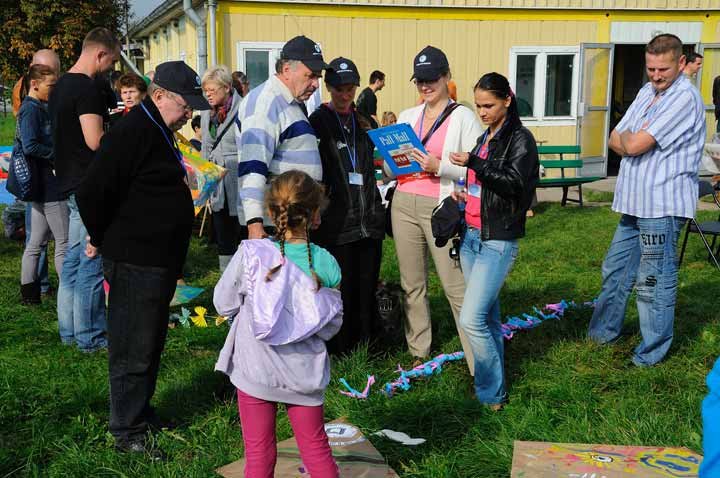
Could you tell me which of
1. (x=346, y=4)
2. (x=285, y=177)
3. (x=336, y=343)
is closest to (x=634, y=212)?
(x=336, y=343)

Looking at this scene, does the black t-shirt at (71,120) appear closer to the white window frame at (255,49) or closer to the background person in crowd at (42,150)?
the background person in crowd at (42,150)

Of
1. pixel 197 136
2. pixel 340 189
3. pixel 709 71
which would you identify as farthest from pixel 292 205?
pixel 709 71

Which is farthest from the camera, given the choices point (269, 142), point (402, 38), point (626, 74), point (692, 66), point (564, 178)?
point (626, 74)

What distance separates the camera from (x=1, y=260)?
800cm

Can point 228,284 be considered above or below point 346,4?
below

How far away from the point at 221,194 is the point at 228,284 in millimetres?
3539

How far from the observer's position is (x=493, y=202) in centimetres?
397

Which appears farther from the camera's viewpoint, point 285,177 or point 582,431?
point 582,431

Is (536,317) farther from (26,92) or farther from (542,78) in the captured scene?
(542,78)

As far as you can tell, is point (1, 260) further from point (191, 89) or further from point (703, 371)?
point (703, 371)

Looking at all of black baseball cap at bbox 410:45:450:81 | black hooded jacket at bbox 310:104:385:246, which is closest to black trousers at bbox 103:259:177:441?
black hooded jacket at bbox 310:104:385:246

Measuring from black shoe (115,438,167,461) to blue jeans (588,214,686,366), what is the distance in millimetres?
3091

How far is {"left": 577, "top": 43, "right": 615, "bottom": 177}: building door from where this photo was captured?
13.8m

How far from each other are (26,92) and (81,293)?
7.00 ft
